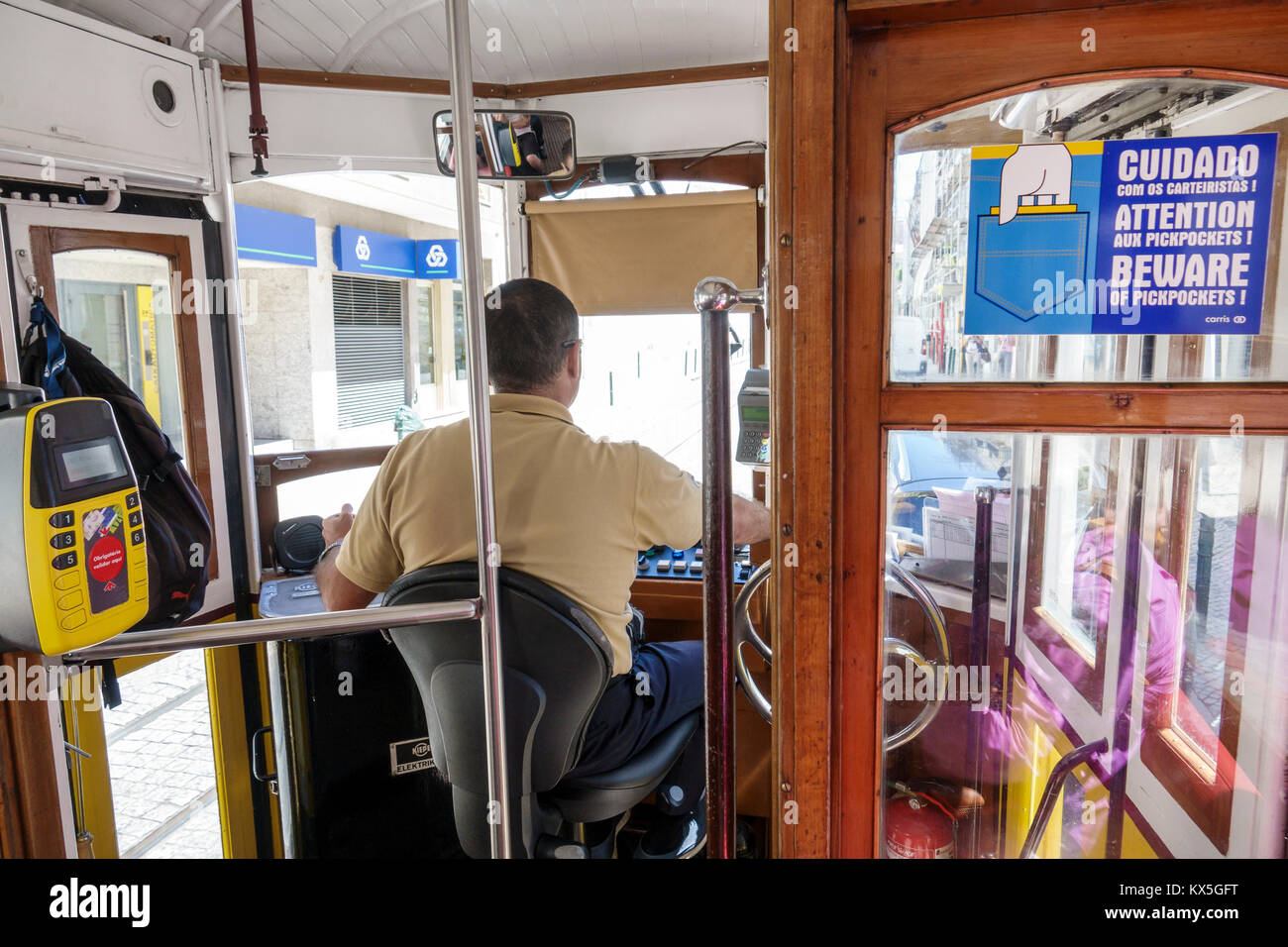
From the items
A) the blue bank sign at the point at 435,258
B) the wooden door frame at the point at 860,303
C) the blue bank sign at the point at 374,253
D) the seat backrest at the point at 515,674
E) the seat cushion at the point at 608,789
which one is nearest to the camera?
the wooden door frame at the point at 860,303

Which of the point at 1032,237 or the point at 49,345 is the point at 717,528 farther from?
the point at 49,345

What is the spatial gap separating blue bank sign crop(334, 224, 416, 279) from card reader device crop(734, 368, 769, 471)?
30.5ft

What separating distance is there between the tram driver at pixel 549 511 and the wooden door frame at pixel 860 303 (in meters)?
0.58

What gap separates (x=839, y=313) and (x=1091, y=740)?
0.89 metres

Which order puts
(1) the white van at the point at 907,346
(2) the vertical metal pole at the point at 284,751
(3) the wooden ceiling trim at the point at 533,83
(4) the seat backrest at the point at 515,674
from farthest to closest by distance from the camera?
(3) the wooden ceiling trim at the point at 533,83 → (2) the vertical metal pole at the point at 284,751 → (4) the seat backrest at the point at 515,674 → (1) the white van at the point at 907,346

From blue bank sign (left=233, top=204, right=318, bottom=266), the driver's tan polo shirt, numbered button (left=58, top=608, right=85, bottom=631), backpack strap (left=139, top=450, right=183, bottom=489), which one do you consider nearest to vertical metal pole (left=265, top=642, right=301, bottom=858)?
the driver's tan polo shirt

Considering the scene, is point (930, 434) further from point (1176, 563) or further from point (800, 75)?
point (800, 75)

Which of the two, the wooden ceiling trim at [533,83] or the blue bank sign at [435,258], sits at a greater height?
the blue bank sign at [435,258]

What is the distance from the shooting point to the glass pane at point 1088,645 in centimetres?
127

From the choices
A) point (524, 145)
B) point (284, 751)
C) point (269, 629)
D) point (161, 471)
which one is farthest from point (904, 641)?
point (161, 471)

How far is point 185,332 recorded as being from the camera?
9.34 feet

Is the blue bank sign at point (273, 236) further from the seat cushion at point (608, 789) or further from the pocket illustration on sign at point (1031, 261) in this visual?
the pocket illustration on sign at point (1031, 261)

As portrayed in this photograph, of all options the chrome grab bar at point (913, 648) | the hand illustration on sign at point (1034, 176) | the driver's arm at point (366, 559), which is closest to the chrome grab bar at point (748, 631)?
the chrome grab bar at point (913, 648)

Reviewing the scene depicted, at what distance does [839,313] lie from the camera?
4.02ft
